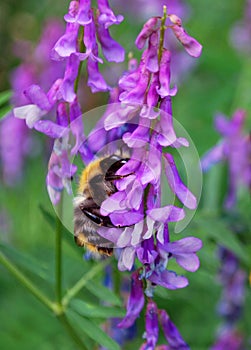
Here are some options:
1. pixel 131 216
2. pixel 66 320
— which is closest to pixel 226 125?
pixel 66 320

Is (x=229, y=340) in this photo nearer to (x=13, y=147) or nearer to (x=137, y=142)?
(x=137, y=142)

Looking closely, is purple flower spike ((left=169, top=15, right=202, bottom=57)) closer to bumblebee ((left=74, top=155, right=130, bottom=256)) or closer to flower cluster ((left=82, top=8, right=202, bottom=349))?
flower cluster ((left=82, top=8, right=202, bottom=349))

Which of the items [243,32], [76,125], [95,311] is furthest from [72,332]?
[243,32]

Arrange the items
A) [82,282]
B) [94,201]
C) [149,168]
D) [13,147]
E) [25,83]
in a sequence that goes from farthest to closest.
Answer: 1. [13,147]
2. [25,83]
3. [82,282]
4. [94,201]
5. [149,168]

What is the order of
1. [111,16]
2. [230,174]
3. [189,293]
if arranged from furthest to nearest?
[189,293] < [230,174] < [111,16]

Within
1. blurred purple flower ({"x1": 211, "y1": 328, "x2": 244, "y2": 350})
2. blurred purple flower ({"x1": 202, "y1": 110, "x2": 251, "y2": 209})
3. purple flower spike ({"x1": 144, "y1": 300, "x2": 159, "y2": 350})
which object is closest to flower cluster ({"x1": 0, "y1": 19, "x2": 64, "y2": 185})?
blurred purple flower ({"x1": 202, "y1": 110, "x2": 251, "y2": 209})

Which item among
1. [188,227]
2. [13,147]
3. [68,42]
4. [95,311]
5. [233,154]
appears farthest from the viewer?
[13,147]

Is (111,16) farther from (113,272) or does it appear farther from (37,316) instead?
(37,316)
